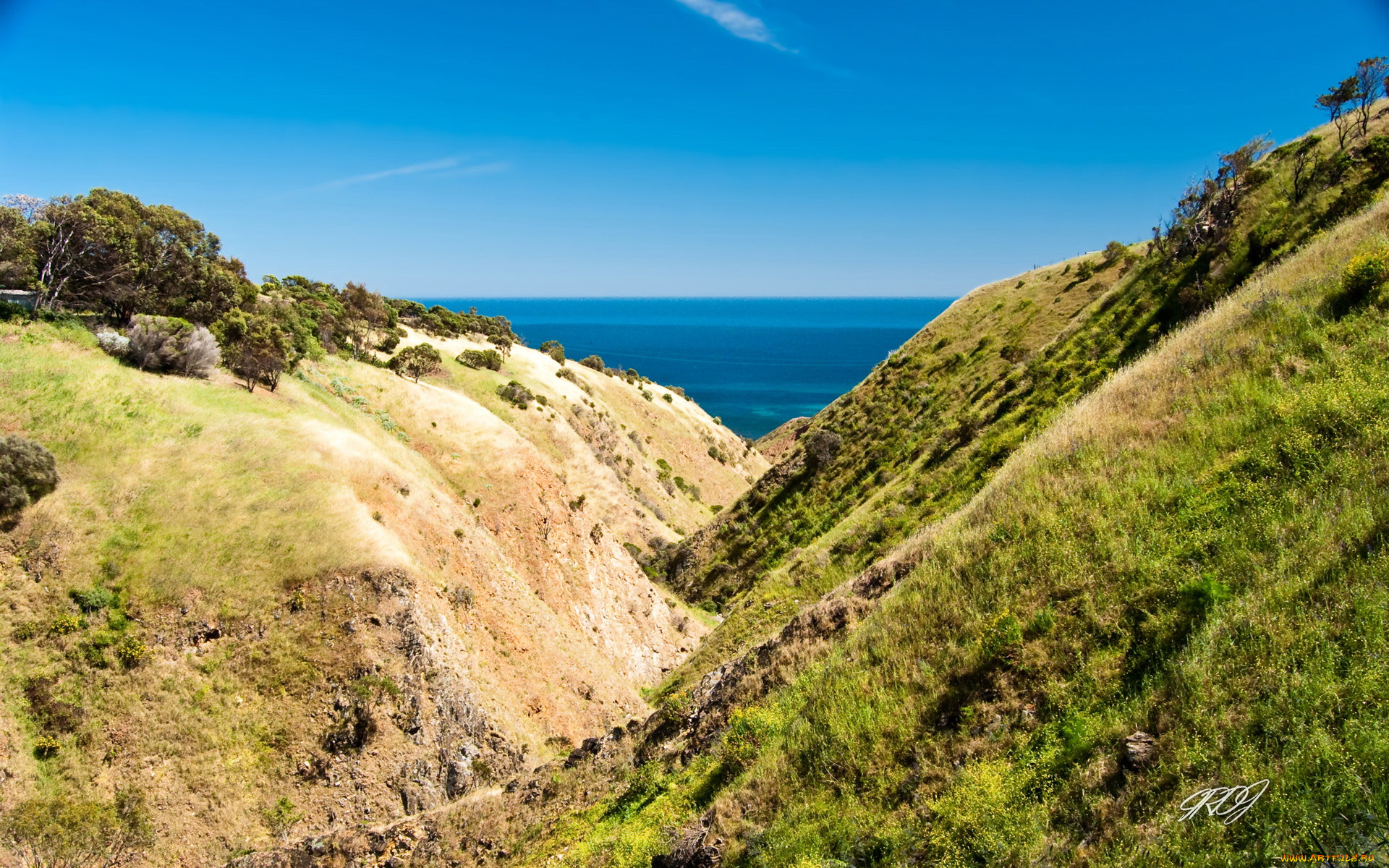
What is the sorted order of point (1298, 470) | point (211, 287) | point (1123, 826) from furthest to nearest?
1. point (211, 287)
2. point (1298, 470)
3. point (1123, 826)

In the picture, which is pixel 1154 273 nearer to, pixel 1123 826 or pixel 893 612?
pixel 893 612

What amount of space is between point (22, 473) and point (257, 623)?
31.5ft

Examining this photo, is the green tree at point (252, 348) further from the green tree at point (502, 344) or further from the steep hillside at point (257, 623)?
the green tree at point (502, 344)

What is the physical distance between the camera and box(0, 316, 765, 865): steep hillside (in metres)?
19.6

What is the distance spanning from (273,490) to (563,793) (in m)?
18.4

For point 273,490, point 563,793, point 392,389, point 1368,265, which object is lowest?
point 563,793

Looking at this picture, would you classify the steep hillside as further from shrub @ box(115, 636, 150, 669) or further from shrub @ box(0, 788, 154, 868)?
shrub @ box(0, 788, 154, 868)

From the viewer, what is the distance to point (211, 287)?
128ft

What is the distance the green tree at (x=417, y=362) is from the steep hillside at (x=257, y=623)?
1416 cm

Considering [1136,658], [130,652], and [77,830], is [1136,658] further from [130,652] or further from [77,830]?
[130,652]

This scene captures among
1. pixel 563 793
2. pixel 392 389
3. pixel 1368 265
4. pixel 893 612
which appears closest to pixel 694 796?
pixel 893 612

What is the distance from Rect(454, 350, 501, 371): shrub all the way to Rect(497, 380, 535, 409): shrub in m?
5.38

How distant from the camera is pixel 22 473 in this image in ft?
70.9

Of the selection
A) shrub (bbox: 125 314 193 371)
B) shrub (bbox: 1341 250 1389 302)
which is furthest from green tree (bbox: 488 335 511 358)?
shrub (bbox: 1341 250 1389 302)
